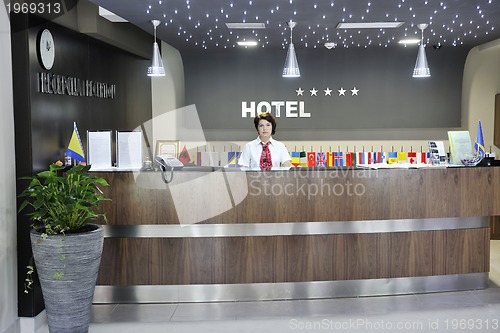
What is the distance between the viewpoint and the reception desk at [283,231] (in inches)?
204

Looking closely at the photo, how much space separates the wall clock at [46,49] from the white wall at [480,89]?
6.66 meters

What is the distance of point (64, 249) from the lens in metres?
4.25

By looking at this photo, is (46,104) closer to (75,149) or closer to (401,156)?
(75,149)

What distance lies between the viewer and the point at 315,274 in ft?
17.6

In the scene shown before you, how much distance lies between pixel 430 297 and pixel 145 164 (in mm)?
2936

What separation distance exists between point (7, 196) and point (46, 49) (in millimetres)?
1298

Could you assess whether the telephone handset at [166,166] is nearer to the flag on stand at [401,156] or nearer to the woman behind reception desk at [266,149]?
the woman behind reception desk at [266,149]

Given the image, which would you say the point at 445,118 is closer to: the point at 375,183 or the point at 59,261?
the point at 375,183

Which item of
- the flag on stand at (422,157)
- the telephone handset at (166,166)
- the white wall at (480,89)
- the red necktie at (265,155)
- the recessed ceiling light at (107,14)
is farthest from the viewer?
the white wall at (480,89)

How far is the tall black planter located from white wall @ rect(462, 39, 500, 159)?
6871 millimetres

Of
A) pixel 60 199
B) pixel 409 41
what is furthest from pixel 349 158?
pixel 60 199

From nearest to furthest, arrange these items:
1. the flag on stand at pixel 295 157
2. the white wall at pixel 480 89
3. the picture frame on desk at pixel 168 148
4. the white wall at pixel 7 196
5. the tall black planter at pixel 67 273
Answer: the tall black planter at pixel 67 273 < the white wall at pixel 7 196 < the picture frame on desk at pixel 168 148 < the flag on stand at pixel 295 157 < the white wall at pixel 480 89

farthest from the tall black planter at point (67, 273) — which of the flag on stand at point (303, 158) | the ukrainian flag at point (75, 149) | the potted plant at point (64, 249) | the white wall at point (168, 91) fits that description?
the white wall at point (168, 91)

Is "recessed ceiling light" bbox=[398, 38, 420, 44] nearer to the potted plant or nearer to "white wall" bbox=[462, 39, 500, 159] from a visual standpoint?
"white wall" bbox=[462, 39, 500, 159]
